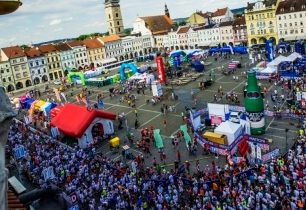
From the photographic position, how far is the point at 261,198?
1853 centimetres

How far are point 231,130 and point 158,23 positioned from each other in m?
102

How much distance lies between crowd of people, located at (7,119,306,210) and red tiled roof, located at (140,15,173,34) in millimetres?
96704

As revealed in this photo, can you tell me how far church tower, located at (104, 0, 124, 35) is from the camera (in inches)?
5022

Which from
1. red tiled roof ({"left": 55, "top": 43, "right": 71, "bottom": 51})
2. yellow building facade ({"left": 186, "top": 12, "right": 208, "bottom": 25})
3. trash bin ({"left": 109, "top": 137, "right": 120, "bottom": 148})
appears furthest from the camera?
yellow building facade ({"left": 186, "top": 12, "right": 208, "bottom": 25})

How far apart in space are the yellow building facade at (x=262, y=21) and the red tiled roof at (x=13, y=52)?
59.0 metres

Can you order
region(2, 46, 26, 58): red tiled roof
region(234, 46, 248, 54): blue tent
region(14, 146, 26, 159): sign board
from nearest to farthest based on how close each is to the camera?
region(14, 146, 26, 159): sign board < region(234, 46, 248, 54): blue tent < region(2, 46, 26, 58): red tiled roof

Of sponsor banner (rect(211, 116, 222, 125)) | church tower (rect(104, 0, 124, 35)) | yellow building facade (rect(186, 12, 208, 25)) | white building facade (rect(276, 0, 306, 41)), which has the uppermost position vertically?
church tower (rect(104, 0, 124, 35))

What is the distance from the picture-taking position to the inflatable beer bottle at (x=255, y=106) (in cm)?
3038

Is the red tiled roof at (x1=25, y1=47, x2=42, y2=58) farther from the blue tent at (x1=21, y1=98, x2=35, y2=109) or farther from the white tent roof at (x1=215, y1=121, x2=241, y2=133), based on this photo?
the white tent roof at (x1=215, y1=121, x2=241, y2=133)

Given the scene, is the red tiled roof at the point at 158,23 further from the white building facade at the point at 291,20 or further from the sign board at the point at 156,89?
the sign board at the point at 156,89

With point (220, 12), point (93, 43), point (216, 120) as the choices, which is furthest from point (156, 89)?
point (220, 12)

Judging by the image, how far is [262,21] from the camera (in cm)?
8231

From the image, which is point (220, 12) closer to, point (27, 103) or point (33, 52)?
point (33, 52)

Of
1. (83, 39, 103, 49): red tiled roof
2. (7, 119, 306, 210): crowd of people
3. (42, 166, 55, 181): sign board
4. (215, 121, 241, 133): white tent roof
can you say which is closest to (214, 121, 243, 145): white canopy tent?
(215, 121, 241, 133): white tent roof
